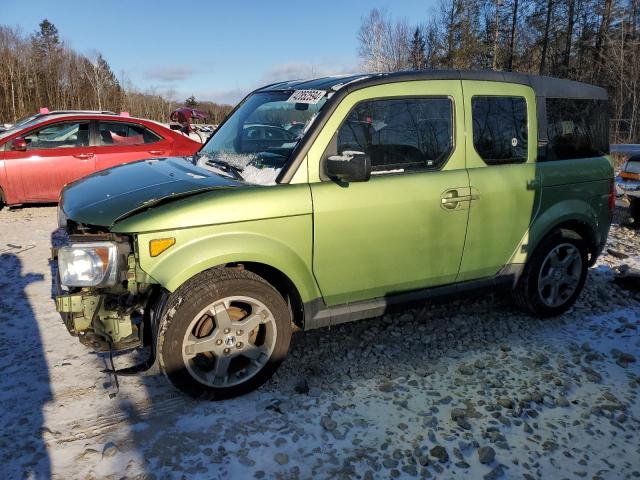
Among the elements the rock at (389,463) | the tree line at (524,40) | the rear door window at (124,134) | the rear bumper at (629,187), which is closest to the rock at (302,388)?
the rock at (389,463)

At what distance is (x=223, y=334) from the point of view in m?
3.02

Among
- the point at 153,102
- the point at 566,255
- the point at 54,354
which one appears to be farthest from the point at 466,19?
the point at 54,354

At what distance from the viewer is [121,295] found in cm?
294

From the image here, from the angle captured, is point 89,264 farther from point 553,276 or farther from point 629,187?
point 629,187

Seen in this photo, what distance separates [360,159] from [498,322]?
2.22 m

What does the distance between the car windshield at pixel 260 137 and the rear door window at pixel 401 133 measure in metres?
0.29

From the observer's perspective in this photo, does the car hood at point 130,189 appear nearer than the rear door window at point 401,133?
Yes

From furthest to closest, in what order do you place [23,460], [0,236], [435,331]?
[0,236]
[435,331]
[23,460]

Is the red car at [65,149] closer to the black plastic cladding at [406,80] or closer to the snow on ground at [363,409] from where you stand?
the snow on ground at [363,409]

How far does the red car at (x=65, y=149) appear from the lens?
7.89 metres

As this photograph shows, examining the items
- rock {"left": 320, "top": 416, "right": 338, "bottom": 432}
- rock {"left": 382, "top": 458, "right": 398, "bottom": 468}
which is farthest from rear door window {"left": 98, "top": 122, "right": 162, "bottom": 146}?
rock {"left": 382, "top": 458, "right": 398, "bottom": 468}

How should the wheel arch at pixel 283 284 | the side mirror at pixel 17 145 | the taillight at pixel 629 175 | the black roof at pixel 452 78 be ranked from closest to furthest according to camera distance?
the wheel arch at pixel 283 284
the black roof at pixel 452 78
the side mirror at pixel 17 145
the taillight at pixel 629 175

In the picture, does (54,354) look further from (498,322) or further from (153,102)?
(153,102)

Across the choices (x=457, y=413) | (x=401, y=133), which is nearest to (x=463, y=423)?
(x=457, y=413)
